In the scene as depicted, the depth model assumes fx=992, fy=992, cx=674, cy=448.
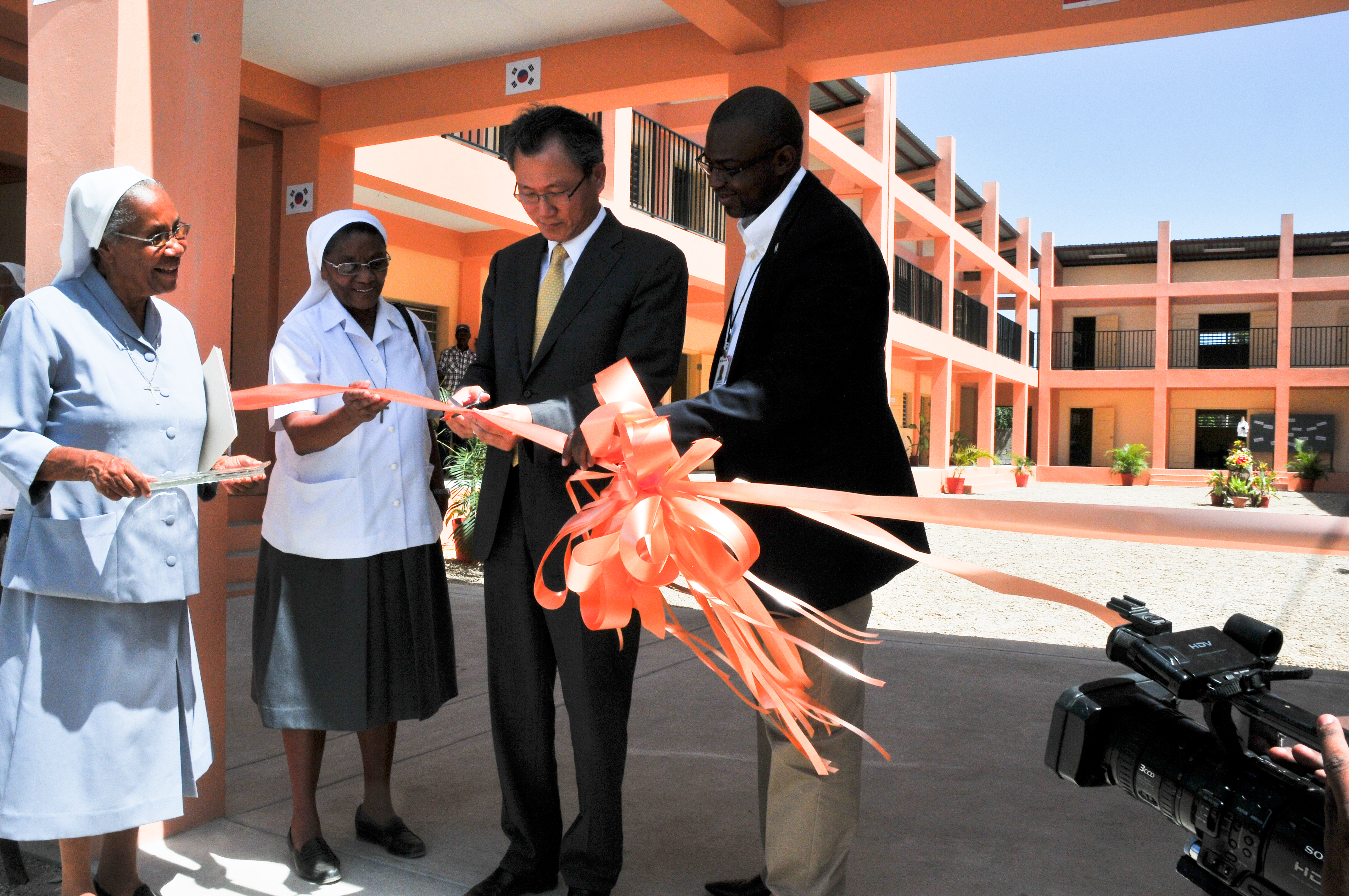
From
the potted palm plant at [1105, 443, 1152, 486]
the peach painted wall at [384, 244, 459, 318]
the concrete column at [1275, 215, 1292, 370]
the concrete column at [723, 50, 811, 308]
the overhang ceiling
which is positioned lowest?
the potted palm plant at [1105, 443, 1152, 486]

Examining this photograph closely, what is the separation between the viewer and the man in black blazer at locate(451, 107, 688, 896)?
2.14 m

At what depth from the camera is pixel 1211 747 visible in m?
1.56

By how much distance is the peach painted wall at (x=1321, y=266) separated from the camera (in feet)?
85.8

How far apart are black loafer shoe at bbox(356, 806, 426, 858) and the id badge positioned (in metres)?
1.41

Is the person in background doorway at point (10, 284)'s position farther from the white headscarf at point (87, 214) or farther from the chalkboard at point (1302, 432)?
the chalkboard at point (1302, 432)

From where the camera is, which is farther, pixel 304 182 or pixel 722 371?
pixel 304 182

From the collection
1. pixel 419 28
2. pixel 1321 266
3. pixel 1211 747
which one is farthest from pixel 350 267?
pixel 1321 266

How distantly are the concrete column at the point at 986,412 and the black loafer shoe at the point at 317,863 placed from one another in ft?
72.1

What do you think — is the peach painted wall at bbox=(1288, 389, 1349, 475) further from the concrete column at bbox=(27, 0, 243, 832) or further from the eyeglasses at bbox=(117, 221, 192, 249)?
the eyeglasses at bbox=(117, 221, 192, 249)

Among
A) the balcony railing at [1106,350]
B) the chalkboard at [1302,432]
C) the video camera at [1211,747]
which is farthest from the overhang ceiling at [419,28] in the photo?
the chalkboard at [1302,432]

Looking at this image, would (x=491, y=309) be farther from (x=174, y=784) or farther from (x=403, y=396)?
(x=174, y=784)

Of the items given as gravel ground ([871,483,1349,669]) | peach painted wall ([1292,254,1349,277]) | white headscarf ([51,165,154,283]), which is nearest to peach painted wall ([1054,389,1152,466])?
peach painted wall ([1292,254,1349,277])

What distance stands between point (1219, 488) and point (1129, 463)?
7858 mm

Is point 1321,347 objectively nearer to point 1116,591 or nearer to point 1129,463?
point 1129,463
